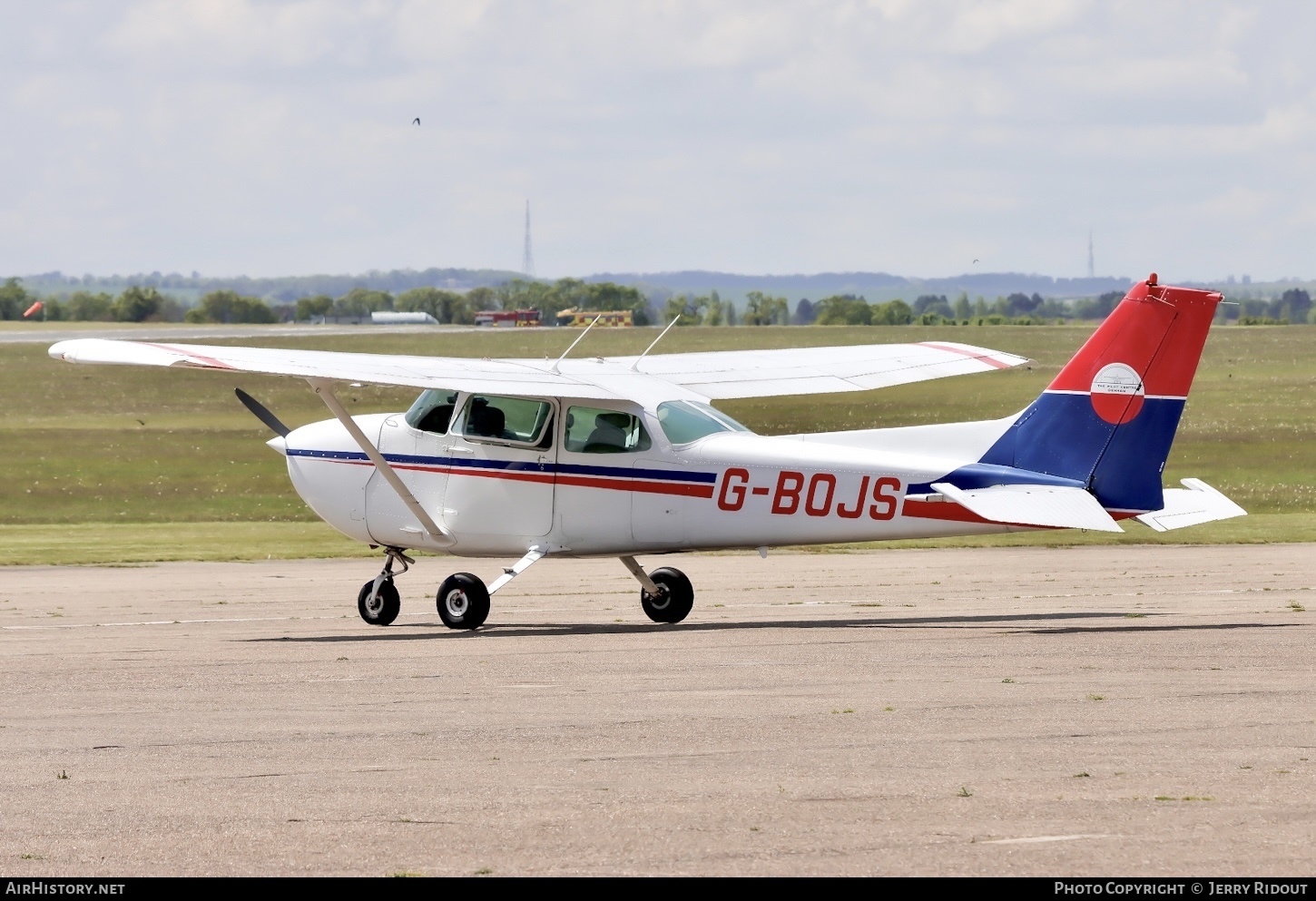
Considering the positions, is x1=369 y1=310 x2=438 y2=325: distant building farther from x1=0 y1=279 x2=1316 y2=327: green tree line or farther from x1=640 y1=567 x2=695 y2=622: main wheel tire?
x1=640 y1=567 x2=695 y2=622: main wheel tire

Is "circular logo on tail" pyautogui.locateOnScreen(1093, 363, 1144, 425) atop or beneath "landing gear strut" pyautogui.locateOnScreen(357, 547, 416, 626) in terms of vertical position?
atop

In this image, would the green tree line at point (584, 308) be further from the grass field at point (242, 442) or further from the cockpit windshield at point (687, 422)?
the cockpit windshield at point (687, 422)

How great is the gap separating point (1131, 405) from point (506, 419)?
5.27m

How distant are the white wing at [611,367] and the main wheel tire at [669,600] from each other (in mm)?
1675

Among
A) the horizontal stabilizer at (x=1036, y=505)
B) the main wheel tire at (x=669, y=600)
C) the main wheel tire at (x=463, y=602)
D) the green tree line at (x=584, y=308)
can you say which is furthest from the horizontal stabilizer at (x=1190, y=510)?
the green tree line at (x=584, y=308)

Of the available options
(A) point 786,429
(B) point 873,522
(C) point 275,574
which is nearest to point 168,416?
(A) point 786,429

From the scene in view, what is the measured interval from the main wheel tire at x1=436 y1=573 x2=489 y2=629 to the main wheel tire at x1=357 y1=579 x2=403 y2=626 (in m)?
0.84

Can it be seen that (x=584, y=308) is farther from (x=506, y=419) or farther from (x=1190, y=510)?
(x=1190, y=510)

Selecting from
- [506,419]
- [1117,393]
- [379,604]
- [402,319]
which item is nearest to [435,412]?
[506,419]

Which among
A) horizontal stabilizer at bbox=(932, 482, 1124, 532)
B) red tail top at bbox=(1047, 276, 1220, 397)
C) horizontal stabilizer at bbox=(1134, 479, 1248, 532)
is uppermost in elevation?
red tail top at bbox=(1047, 276, 1220, 397)

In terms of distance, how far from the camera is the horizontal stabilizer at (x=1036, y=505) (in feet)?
43.9

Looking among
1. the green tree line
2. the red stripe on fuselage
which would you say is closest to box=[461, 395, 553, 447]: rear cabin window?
the red stripe on fuselage

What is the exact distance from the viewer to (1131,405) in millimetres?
14133

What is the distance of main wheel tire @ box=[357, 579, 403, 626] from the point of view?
16062mm
